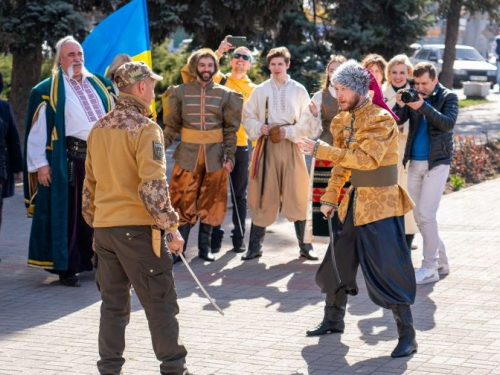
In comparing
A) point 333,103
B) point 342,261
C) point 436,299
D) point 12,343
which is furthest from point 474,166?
point 12,343

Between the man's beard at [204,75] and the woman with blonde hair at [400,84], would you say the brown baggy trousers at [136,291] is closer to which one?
the man's beard at [204,75]

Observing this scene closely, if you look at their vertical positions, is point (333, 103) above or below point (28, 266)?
above

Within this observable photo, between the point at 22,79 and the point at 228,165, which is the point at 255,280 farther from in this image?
the point at 22,79

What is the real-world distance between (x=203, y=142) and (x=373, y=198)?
10.5ft

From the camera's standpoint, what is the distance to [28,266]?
9.09 meters

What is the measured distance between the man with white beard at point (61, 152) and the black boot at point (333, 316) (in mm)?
2531

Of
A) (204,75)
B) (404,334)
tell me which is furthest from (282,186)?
(404,334)

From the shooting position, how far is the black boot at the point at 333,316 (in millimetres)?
7277

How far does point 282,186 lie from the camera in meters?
10.2

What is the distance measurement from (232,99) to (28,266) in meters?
2.35

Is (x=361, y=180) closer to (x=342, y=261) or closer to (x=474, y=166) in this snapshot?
(x=342, y=261)

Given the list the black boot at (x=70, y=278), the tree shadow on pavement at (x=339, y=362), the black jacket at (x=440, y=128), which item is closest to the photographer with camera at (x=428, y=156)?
the black jacket at (x=440, y=128)

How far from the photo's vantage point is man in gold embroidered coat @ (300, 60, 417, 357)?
6.77 metres

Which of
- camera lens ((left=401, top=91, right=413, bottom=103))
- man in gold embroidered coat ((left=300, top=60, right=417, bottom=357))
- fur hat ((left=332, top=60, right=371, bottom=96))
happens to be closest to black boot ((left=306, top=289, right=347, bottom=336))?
man in gold embroidered coat ((left=300, top=60, right=417, bottom=357))
